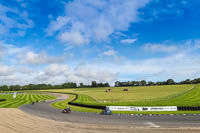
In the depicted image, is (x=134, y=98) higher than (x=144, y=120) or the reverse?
the reverse

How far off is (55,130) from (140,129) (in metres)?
10.2

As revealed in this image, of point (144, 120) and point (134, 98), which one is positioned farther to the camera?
point (134, 98)

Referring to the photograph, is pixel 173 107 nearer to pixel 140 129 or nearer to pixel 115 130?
pixel 140 129

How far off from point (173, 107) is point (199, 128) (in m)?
16.1

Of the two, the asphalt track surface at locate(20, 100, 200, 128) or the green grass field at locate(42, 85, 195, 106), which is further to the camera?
the green grass field at locate(42, 85, 195, 106)

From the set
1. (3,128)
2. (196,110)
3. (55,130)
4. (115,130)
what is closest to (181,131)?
(115,130)

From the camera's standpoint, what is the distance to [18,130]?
18.6 metres

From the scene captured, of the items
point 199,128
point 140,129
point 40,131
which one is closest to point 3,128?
point 40,131

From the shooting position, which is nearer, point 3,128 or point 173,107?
point 3,128

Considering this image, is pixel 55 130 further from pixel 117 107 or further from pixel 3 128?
pixel 117 107

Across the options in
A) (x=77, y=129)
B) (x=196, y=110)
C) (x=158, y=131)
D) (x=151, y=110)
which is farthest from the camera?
(x=151, y=110)

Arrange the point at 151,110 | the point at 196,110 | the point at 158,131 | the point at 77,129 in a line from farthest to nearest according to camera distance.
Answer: the point at 151,110 → the point at 196,110 → the point at 77,129 → the point at 158,131

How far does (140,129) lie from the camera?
18938mm

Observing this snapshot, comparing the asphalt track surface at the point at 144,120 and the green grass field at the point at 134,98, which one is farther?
the green grass field at the point at 134,98
